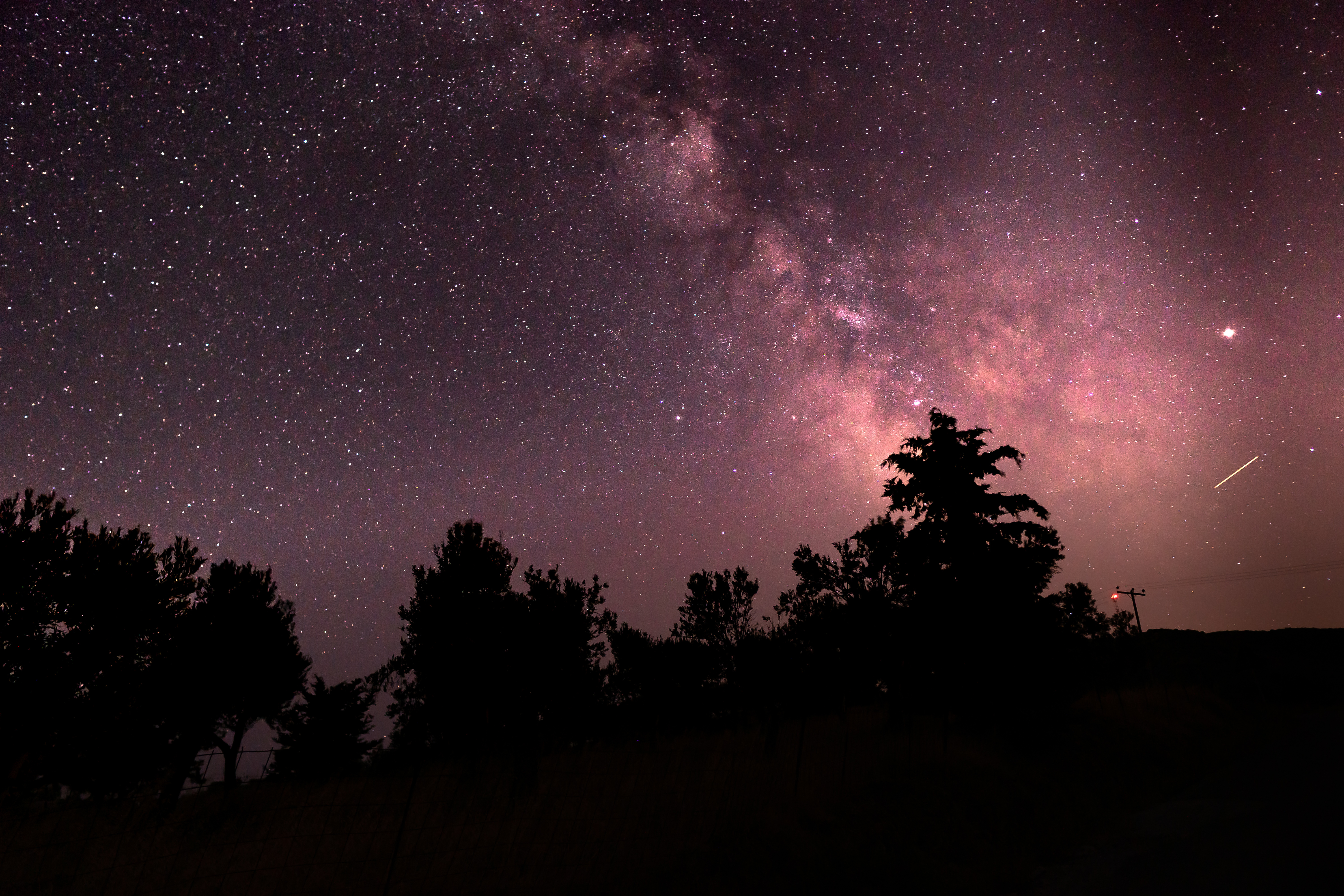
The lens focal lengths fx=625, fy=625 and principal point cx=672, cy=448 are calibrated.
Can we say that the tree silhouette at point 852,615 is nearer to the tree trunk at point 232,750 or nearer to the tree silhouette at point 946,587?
the tree silhouette at point 946,587

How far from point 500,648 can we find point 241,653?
12.0m

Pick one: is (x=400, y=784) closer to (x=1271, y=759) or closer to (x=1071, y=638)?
(x=1071, y=638)

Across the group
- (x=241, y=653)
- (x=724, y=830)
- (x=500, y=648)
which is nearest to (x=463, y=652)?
(x=500, y=648)

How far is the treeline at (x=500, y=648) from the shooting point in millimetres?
20297

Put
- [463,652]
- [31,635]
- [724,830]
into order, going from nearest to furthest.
A: [724,830]
[31,635]
[463,652]

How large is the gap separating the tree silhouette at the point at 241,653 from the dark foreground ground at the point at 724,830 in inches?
421

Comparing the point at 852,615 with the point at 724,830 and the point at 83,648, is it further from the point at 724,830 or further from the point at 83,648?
the point at 83,648

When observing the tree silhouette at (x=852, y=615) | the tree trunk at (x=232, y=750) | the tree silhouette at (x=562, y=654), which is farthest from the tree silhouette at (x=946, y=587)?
the tree trunk at (x=232, y=750)

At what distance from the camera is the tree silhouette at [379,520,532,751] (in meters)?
26.7

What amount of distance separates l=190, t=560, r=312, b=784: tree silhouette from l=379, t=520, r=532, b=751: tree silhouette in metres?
5.25

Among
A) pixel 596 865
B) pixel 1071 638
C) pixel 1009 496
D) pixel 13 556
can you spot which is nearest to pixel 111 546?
pixel 13 556

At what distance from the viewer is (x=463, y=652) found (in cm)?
2742

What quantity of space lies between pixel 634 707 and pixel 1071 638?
22500 mm

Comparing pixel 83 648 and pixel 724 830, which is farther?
pixel 83 648
